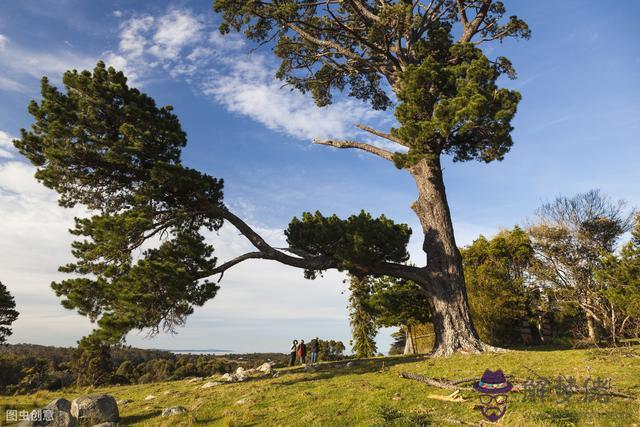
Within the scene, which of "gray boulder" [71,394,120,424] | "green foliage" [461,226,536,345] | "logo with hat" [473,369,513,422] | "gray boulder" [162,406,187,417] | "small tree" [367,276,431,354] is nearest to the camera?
"logo with hat" [473,369,513,422]

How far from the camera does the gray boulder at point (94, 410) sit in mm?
8734

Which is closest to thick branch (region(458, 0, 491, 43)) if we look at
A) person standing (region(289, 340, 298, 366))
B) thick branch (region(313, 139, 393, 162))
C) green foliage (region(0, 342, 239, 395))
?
thick branch (region(313, 139, 393, 162))

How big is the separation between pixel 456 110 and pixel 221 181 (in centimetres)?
895

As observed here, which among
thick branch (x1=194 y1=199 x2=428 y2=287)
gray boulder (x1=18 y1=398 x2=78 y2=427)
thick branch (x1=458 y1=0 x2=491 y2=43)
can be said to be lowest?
gray boulder (x1=18 y1=398 x2=78 y2=427)

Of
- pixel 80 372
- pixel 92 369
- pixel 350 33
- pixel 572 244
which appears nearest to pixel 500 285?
pixel 572 244

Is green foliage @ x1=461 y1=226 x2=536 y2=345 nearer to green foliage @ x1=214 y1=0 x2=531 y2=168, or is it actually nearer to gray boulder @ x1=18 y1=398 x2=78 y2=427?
green foliage @ x1=214 y1=0 x2=531 y2=168

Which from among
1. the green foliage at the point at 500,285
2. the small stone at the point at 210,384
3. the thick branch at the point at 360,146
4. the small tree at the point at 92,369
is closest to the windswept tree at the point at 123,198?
the small stone at the point at 210,384

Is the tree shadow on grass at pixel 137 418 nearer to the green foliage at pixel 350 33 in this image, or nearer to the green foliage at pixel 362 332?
the green foliage at pixel 350 33

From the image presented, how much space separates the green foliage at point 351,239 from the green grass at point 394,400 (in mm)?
4017

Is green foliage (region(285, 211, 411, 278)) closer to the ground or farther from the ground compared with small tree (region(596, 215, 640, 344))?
farther from the ground

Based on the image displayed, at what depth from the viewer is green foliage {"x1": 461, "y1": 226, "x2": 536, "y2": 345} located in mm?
28219

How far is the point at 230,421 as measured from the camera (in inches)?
293

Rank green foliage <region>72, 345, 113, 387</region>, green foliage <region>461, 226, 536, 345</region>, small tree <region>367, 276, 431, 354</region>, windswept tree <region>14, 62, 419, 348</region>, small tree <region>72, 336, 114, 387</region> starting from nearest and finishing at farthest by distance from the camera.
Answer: windswept tree <region>14, 62, 419, 348</region> < small tree <region>367, 276, 431, 354</region> < green foliage <region>461, 226, 536, 345</region> < small tree <region>72, 336, 114, 387</region> < green foliage <region>72, 345, 113, 387</region>

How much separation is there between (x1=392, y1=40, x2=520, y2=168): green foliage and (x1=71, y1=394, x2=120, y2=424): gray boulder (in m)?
12.1
